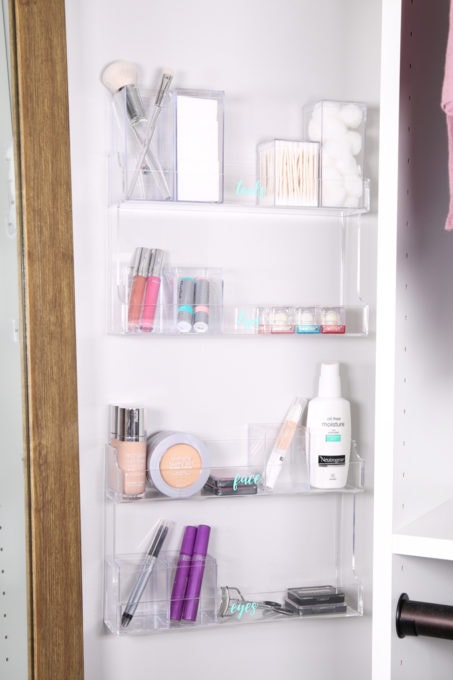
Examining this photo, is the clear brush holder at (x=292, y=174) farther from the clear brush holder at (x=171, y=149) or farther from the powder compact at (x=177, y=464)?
the powder compact at (x=177, y=464)

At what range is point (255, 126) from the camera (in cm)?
150

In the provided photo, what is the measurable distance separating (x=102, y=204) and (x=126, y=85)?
20 cm

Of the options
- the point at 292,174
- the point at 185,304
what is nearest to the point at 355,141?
the point at 292,174

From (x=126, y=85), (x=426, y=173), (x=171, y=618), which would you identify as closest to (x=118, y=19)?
(x=126, y=85)

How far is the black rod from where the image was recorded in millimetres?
883

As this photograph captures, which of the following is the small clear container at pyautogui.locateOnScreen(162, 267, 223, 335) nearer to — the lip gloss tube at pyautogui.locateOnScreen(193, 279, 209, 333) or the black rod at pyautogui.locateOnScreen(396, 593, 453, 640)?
the lip gloss tube at pyautogui.locateOnScreen(193, 279, 209, 333)

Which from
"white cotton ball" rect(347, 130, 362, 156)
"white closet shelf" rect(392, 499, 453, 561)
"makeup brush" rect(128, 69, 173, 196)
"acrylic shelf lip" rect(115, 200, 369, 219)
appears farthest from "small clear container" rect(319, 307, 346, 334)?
"white closet shelf" rect(392, 499, 453, 561)

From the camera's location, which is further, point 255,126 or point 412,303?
point 255,126

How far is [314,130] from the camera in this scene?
1.47 metres

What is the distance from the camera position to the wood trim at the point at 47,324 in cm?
121

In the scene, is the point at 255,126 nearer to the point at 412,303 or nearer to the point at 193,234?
the point at 193,234

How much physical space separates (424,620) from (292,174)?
0.79 metres

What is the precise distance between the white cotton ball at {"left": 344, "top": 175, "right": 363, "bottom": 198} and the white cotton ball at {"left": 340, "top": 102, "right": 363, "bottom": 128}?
0.31ft

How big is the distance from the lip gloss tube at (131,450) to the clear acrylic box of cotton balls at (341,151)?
485 mm
